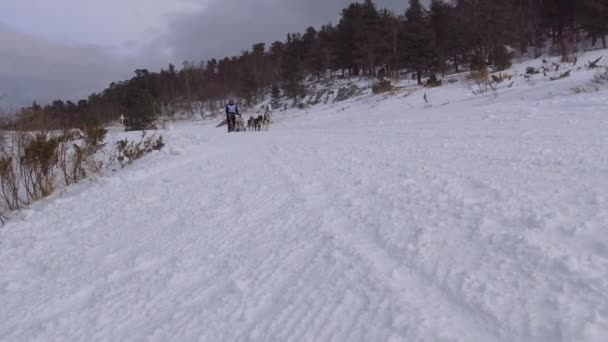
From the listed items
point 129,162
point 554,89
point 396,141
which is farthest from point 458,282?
point 554,89

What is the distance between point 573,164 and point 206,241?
4.01 meters

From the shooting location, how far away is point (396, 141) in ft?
25.7

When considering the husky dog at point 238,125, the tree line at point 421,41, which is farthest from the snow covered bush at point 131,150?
the tree line at point 421,41

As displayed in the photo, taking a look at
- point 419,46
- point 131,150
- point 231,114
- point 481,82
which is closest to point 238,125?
point 231,114

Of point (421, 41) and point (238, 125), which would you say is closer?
point (238, 125)

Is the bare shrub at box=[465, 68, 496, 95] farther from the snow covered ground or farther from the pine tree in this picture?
the pine tree

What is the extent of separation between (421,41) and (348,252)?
37140 mm

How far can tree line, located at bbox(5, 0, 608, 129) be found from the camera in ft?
103

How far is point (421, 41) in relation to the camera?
120ft

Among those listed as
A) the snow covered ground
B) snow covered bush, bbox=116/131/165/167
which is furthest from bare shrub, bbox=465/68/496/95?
snow covered bush, bbox=116/131/165/167

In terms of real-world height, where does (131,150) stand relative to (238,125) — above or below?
below

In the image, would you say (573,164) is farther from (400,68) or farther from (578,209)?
(400,68)

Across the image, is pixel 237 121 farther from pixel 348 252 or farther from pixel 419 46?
pixel 419 46

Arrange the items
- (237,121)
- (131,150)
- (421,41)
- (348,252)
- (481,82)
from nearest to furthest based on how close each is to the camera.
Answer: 1. (348,252)
2. (131,150)
3. (481,82)
4. (237,121)
5. (421,41)
